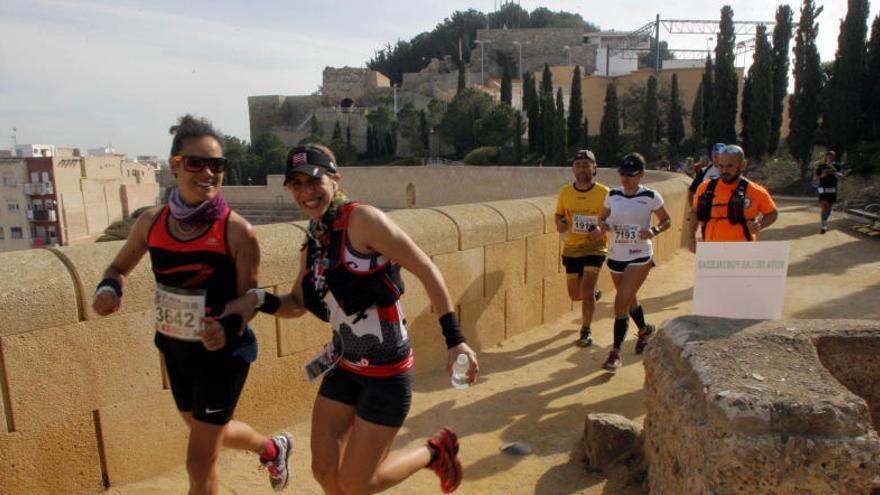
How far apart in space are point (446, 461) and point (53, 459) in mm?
1933

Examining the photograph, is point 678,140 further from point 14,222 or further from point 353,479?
point 14,222

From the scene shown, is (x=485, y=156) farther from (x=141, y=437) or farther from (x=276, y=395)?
(x=141, y=437)

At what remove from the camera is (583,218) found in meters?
5.70

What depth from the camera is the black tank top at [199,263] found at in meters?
2.57

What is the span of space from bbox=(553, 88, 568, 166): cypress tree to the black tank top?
3626 cm

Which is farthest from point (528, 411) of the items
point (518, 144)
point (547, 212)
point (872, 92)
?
point (518, 144)

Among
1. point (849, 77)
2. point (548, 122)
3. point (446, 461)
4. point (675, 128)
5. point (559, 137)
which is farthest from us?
point (548, 122)

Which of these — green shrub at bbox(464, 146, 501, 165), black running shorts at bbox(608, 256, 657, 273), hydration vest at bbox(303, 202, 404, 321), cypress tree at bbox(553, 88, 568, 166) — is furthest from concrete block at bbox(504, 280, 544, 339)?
green shrub at bbox(464, 146, 501, 165)

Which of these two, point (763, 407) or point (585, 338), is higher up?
point (763, 407)

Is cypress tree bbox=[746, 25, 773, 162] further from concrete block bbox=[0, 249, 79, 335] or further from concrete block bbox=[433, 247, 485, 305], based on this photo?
concrete block bbox=[0, 249, 79, 335]

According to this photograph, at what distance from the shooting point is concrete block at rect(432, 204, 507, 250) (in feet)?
17.3

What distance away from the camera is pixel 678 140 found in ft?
116

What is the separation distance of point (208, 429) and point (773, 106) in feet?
107

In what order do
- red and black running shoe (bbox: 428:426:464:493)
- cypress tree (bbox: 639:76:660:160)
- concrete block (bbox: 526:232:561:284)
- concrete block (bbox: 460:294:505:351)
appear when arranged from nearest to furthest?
red and black running shoe (bbox: 428:426:464:493)
concrete block (bbox: 460:294:505:351)
concrete block (bbox: 526:232:561:284)
cypress tree (bbox: 639:76:660:160)
